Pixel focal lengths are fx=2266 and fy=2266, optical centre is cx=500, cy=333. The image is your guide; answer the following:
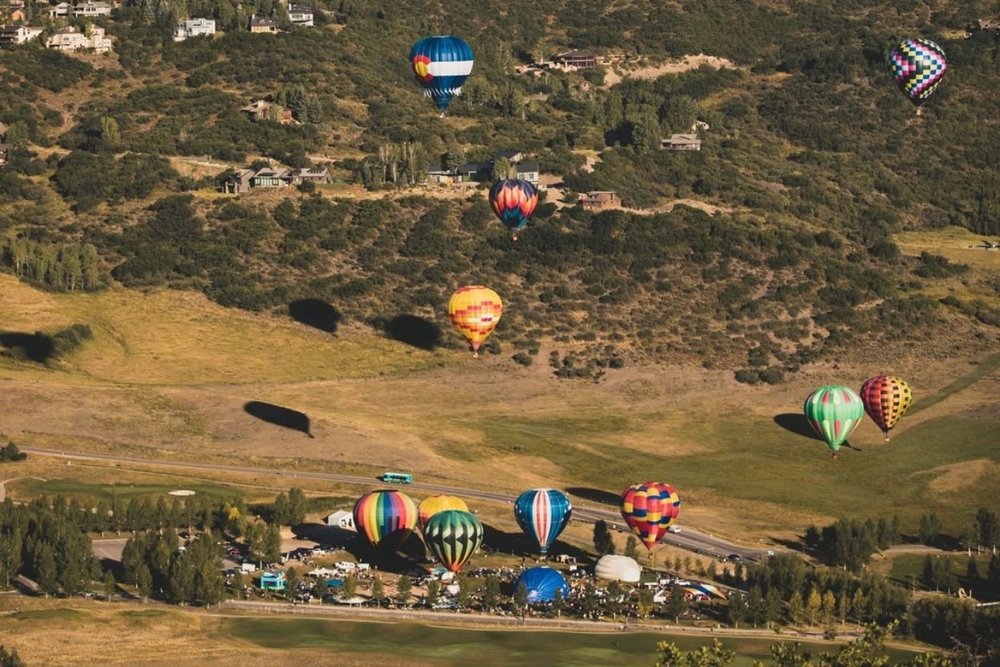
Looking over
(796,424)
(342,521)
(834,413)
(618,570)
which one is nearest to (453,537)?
(618,570)

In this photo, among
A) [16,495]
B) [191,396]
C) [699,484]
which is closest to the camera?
[16,495]

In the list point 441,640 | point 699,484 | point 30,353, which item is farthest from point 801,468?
point 30,353

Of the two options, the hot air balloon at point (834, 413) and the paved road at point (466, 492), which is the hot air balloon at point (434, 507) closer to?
the paved road at point (466, 492)

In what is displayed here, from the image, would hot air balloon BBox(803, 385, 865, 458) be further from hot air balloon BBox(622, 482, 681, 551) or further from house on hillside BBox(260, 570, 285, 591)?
house on hillside BBox(260, 570, 285, 591)

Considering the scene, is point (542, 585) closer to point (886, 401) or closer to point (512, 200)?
point (886, 401)

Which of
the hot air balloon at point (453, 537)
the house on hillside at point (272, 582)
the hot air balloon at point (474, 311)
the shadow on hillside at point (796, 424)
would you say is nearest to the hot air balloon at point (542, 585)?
the hot air balloon at point (453, 537)

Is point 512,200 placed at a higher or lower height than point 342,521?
higher

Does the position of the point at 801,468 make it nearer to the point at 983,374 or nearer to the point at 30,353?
the point at 983,374
